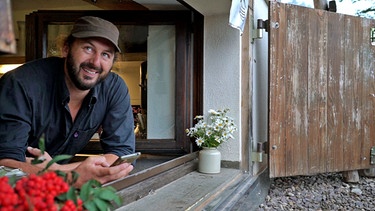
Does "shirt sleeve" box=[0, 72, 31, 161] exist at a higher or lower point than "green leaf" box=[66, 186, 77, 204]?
higher

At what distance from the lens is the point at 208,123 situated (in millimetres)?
2971

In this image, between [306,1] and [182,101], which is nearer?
[182,101]

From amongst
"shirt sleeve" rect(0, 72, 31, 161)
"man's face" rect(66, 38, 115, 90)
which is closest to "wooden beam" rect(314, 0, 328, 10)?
"man's face" rect(66, 38, 115, 90)

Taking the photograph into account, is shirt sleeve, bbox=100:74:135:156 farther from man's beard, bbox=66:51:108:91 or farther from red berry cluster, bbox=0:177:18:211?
red berry cluster, bbox=0:177:18:211

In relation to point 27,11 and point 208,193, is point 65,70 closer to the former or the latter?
point 208,193

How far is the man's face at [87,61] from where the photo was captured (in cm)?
165

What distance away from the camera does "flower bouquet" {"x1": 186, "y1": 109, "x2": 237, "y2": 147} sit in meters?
2.75

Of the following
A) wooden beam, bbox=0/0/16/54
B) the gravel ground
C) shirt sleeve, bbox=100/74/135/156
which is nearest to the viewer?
wooden beam, bbox=0/0/16/54

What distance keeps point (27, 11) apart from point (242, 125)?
2.91 m

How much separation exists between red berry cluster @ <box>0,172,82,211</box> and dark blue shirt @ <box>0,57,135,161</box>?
33.5 inches

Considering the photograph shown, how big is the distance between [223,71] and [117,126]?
1.35 meters

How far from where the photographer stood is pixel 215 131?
9.03ft

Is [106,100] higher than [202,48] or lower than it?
lower

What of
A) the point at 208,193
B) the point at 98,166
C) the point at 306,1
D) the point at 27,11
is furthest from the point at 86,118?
the point at 306,1
